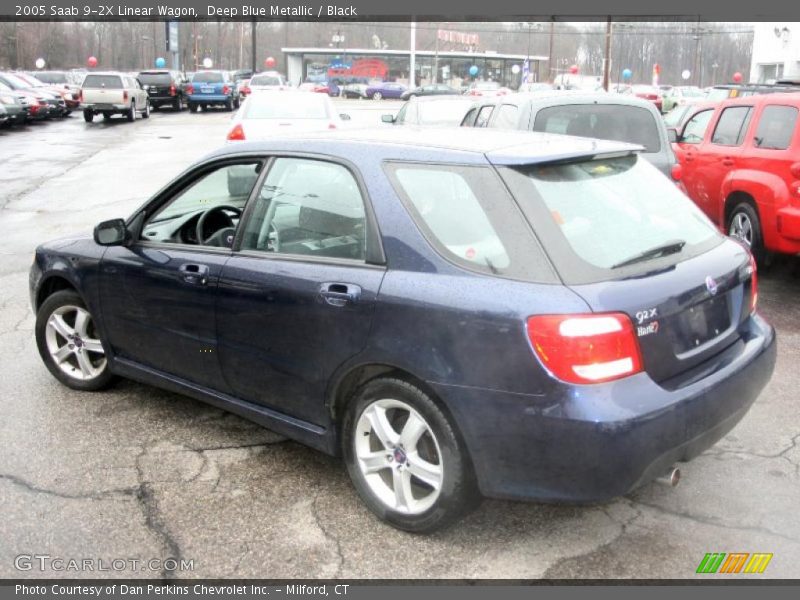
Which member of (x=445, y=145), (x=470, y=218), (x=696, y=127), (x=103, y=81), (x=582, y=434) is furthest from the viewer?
(x=103, y=81)

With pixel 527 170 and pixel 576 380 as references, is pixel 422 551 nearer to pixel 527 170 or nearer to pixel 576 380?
pixel 576 380

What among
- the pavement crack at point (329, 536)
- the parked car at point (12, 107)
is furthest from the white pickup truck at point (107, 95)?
the pavement crack at point (329, 536)

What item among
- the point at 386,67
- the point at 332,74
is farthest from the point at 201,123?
the point at 386,67

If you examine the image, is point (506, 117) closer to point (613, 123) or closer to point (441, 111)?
point (613, 123)

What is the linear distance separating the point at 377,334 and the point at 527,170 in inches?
34.3

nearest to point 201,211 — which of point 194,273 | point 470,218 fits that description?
point 194,273

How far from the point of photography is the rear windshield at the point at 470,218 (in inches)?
123

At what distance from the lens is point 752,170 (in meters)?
7.78

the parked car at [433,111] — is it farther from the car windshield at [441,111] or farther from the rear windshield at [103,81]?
the rear windshield at [103,81]

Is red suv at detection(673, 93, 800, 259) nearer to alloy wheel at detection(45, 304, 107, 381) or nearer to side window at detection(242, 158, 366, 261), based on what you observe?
side window at detection(242, 158, 366, 261)

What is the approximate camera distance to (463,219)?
3.30 meters

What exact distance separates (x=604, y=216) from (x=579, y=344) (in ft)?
2.29

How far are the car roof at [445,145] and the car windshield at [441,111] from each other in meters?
9.38

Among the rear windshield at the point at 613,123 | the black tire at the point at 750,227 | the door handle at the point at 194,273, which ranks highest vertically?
the rear windshield at the point at 613,123
